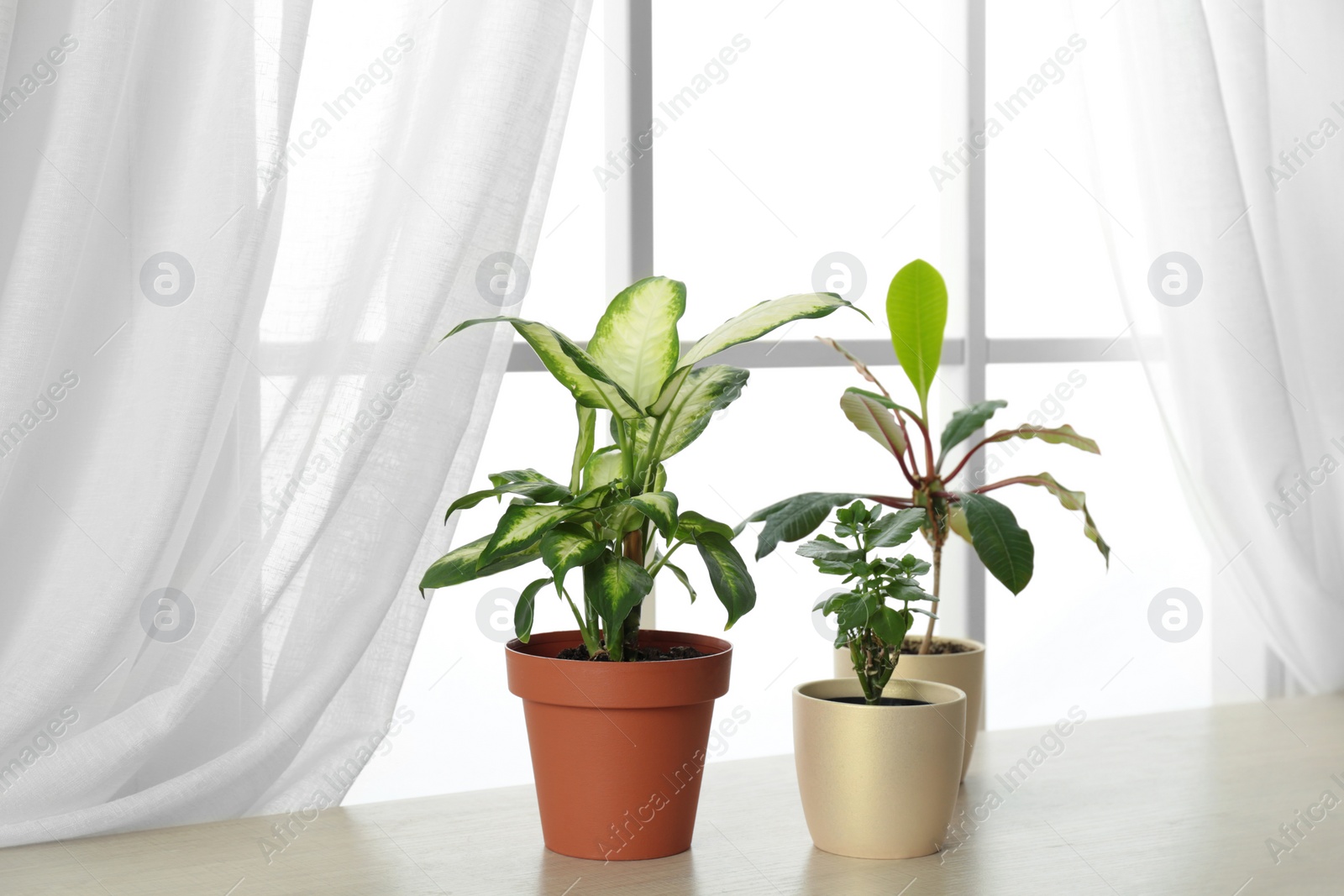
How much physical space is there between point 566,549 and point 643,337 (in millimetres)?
228

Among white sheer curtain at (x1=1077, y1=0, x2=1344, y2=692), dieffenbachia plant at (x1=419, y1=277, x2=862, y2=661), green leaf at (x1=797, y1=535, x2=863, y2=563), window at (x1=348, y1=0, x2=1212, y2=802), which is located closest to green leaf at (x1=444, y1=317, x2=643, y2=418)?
dieffenbachia plant at (x1=419, y1=277, x2=862, y2=661)

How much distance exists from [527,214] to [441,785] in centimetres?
85

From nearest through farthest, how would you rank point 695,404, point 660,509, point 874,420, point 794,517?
point 660,509, point 695,404, point 794,517, point 874,420

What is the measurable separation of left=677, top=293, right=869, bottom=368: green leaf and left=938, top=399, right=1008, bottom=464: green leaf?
36 cm

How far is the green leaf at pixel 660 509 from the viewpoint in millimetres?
1178

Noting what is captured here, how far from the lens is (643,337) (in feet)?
4.13

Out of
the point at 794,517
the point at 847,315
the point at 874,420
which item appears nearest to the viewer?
the point at 794,517

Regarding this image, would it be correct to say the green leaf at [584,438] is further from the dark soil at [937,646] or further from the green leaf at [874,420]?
the dark soil at [937,646]

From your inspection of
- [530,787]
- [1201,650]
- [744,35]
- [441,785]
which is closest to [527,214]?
[744,35]

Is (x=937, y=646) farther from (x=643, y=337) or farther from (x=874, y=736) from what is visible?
(x=643, y=337)

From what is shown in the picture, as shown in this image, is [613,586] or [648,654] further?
[648,654]

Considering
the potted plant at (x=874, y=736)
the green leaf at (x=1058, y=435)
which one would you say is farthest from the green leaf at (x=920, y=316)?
the potted plant at (x=874, y=736)

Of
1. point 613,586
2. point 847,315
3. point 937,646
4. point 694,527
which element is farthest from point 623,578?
point 847,315

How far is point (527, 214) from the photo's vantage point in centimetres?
160
